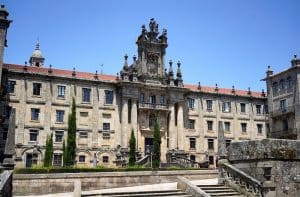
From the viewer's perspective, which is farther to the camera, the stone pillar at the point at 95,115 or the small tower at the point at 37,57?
the small tower at the point at 37,57

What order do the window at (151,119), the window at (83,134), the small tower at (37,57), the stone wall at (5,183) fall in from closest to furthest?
the stone wall at (5,183), the window at (83,134), the window at (151,119), the small tower at (37,57)

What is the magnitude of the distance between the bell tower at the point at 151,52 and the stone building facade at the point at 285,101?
700 inches

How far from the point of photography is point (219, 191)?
2233 centimetres

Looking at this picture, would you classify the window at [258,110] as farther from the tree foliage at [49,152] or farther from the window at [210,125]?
the tree foliage at [49,152]

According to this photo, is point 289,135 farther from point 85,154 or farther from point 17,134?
point 17,134

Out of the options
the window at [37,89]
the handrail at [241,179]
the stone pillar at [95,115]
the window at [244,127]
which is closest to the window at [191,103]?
the window at [244,127]

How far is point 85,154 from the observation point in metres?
48.3

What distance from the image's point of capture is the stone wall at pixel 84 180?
2705cm

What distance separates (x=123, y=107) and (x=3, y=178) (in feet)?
102

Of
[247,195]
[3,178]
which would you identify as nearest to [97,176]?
[3,178]

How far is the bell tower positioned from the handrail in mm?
30430

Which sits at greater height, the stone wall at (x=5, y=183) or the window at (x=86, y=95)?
the window at (x=86, y=95)

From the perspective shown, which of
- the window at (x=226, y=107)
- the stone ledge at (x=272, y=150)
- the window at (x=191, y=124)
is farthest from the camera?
the window at (x=226, y=107)

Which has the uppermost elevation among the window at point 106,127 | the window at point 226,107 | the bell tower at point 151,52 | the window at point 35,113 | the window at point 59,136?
the bell tower at point 151,52
